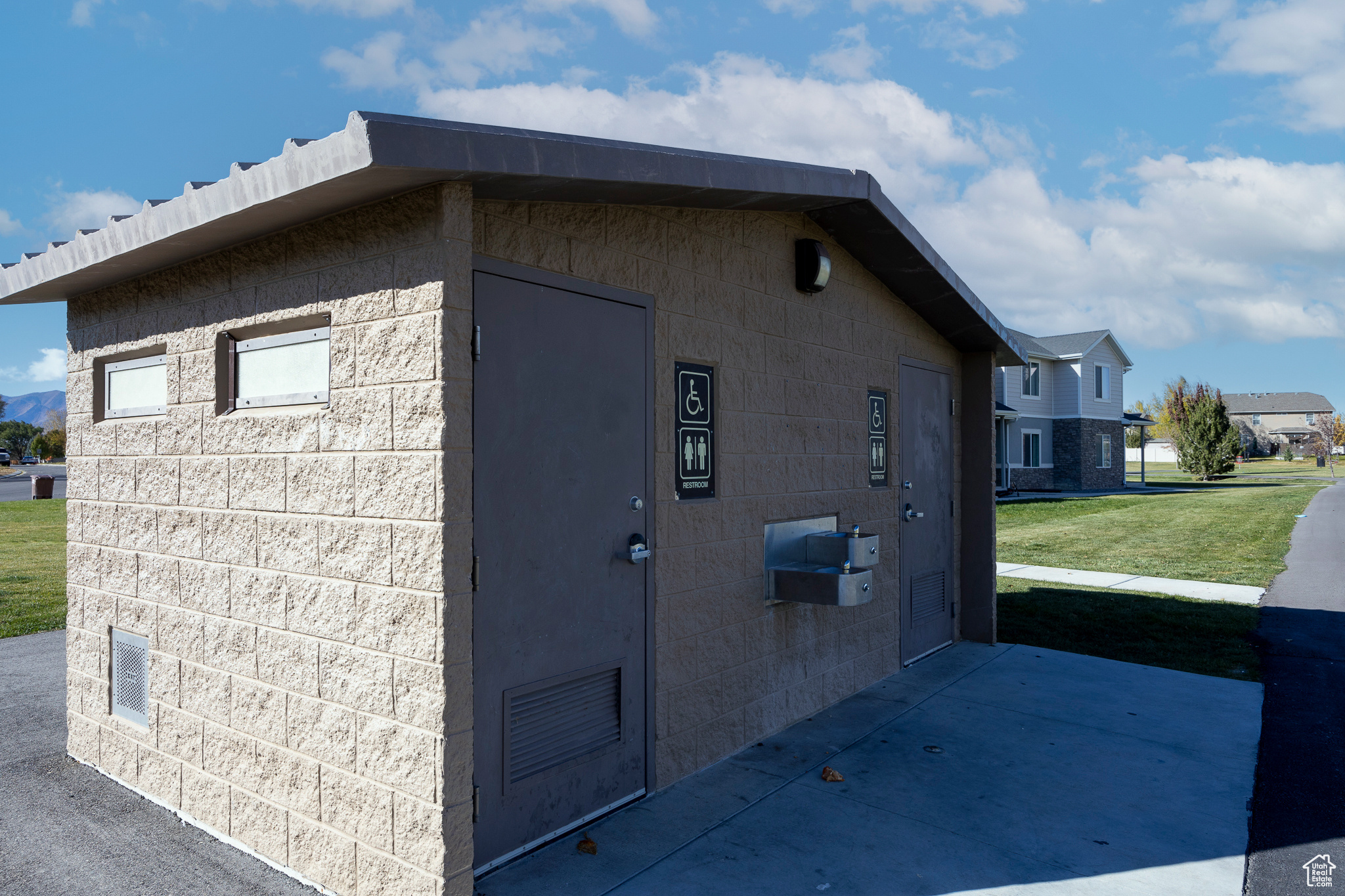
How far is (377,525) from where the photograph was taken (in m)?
3.00

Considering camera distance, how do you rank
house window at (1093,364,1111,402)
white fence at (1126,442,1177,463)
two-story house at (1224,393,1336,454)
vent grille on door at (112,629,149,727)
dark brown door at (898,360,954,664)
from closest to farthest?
vent grille on door at (112,629,149,727) → dark brown door at (898,360,954,664) → house window at (1093,364,1111,402) → white fence at (1126,442,1177,463) → two-story house at (1224,393,1336,454)

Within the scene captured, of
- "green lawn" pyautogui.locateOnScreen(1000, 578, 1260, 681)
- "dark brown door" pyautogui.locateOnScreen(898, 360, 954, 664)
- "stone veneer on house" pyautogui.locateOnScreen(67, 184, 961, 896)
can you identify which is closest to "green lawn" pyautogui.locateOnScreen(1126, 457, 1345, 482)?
"green lawn" pyautogui.locateOnScreen(1000, 578, 1260, 681)

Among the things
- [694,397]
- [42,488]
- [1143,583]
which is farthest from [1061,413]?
[42,488]

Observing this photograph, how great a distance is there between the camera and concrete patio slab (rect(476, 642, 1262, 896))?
326 centimetres

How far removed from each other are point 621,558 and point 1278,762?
3.95 metres

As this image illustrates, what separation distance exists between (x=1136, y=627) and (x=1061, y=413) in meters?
27.0

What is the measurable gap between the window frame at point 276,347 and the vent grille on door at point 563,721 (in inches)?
59.5

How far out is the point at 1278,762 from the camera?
14.8ft

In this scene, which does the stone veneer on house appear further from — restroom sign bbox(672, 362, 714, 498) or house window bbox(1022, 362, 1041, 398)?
house window bbox(1022, 362, 1041, 398)

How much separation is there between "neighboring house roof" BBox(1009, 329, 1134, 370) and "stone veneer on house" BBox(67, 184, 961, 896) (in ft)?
96.6

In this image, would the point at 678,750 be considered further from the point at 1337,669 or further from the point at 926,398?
the point at 1337,669

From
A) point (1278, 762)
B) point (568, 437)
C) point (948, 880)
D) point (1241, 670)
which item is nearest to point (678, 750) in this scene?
point (948, 880)

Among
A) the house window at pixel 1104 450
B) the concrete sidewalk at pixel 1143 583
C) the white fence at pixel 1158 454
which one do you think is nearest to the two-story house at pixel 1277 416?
the white fence at pixel 1158 454

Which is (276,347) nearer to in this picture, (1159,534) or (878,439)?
(878,439)
